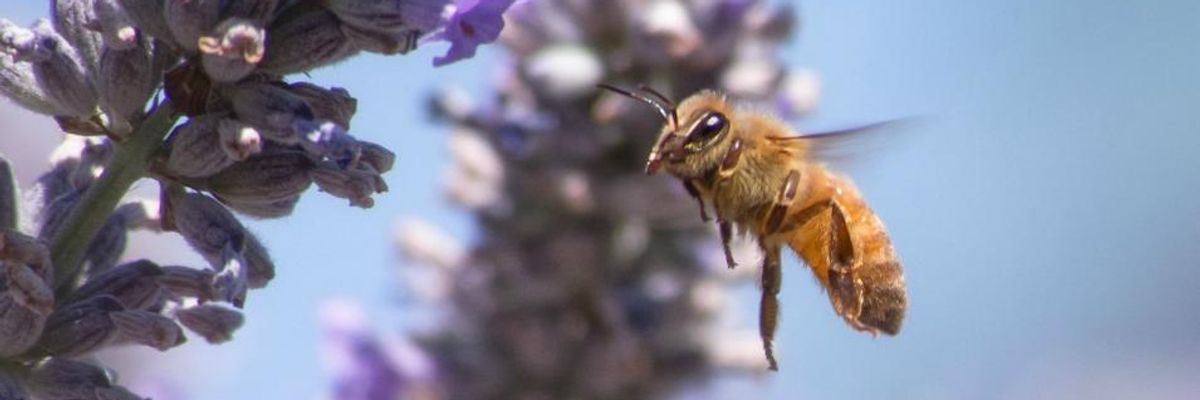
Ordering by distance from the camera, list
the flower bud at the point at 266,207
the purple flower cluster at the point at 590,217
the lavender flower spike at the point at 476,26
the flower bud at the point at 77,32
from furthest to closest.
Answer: the purple flower cluster at the point at 590,217 → the lavender flower spike at the point at 476,26 → the flower bud at the point at 266,207 → the flower bud at the point at 77,32

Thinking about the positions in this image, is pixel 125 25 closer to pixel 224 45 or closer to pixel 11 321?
pixel 224 45

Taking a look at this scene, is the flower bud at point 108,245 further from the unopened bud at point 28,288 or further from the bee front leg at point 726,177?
the bee front leg at point 726,177

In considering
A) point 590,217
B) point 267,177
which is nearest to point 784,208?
point 267,177

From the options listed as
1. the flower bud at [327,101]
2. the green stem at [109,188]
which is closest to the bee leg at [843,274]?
the flower bud at [327,101]

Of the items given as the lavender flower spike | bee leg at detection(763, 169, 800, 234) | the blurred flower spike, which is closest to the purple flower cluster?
bee leg at detection(763, 169, 800, 234)

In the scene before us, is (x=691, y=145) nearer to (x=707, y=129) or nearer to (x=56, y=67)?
(x=707, y=129)

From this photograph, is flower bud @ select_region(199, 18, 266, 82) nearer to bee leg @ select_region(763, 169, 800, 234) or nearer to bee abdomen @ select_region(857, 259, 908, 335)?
bee leg @ select_region(763, 169, 800, 234)

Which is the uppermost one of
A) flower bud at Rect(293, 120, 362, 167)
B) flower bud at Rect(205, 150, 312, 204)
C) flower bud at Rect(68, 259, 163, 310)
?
flower bud at Rect(293, 120, 362, 167)
